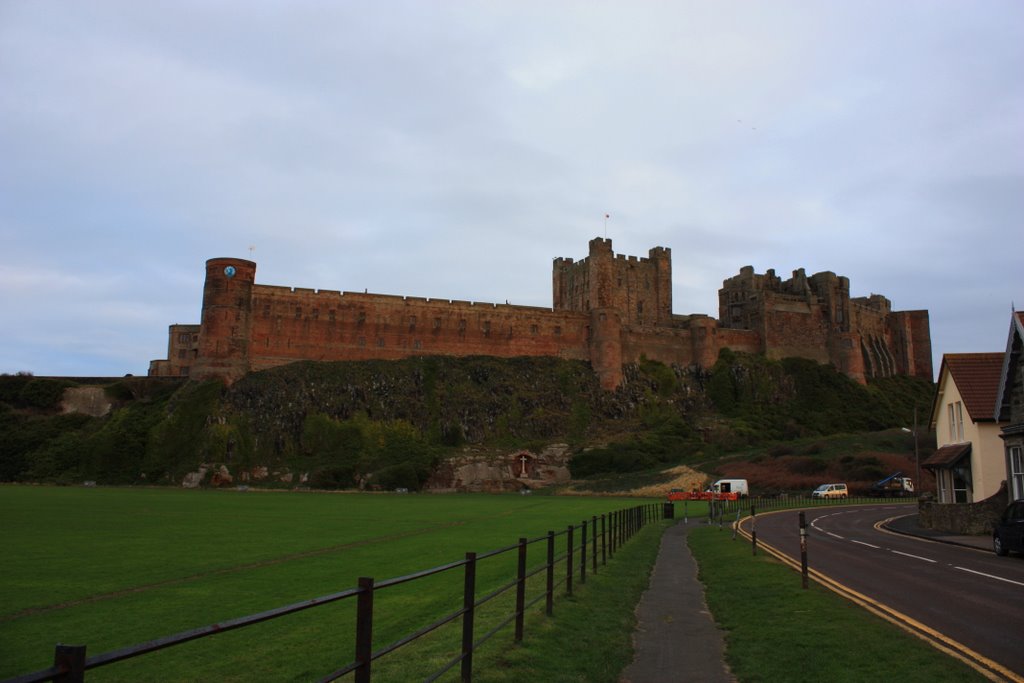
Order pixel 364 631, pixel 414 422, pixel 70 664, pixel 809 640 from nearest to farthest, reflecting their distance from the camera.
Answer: pixel 70 664, pixel 364 631, pixel 809 640, pixel 414 422

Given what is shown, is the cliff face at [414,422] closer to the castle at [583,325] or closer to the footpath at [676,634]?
the castle at [583,325]

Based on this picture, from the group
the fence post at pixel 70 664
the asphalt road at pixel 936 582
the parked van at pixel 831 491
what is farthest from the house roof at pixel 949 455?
the fence post at pixel 70 664

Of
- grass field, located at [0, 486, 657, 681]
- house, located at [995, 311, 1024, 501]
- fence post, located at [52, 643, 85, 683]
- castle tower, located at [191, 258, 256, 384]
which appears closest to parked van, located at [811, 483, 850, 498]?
house, located at [995, 311, 1024, 501]

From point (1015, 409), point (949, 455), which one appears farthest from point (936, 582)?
point (949, 455)

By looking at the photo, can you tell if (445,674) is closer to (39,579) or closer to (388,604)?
(388,604)

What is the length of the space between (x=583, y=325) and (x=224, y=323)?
39495 mm

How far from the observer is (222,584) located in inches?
624

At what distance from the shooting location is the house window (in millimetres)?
26906

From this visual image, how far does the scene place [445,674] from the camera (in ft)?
28.3

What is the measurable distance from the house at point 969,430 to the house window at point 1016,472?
4.59 ft

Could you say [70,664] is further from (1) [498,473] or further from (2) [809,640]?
(1) [498,473]

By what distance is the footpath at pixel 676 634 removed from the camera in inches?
360

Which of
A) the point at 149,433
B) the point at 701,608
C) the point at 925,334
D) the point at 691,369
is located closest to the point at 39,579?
the point at 701,608

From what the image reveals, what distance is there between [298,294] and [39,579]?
233ft
